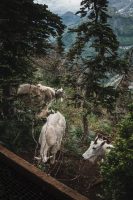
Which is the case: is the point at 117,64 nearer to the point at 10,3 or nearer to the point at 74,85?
the point at 74,85

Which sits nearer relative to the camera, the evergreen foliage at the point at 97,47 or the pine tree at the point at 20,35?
the pine tree at the point at 20,35

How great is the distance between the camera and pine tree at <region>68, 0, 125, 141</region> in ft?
45.7

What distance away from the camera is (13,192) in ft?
11.9

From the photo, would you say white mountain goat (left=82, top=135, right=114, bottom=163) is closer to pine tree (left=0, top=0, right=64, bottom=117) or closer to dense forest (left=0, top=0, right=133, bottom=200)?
dense forest (left=0, top=0, right=133, bottom=200)

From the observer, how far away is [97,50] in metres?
14.2

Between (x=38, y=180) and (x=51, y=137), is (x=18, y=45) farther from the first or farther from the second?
(x=38, y=180)

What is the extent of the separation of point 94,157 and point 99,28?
16.1 feet

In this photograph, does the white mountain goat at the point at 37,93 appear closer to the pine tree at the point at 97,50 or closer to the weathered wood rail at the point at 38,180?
the pine tree at the point at 97,50

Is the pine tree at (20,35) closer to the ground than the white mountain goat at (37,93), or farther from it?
farther from it

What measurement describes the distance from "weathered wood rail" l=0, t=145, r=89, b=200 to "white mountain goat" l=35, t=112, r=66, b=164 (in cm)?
747

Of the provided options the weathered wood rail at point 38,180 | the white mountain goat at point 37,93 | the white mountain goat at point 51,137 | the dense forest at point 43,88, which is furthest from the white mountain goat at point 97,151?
the weathered wood rail at point 38,180

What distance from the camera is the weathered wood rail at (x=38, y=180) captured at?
3211 millimetres

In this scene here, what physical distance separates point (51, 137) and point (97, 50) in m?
4.46

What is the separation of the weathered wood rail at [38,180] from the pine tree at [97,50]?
1024cm
